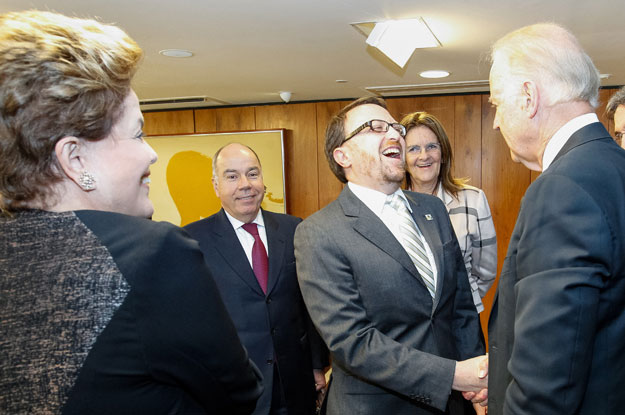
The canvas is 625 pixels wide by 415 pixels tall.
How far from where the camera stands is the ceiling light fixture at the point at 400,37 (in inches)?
95.6

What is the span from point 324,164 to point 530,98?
13.7 ft

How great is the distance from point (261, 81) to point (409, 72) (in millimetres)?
1334

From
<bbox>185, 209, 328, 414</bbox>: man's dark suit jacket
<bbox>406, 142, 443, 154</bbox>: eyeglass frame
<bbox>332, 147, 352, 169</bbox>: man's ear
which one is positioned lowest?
<bbox>185, 209, 328, 414</bbox>: man's dark suit jacket

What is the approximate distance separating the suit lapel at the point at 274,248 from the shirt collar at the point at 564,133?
4.37 feet

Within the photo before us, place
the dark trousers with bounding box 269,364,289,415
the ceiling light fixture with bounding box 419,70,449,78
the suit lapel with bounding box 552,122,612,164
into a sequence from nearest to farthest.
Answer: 1. the suit lapel with bounding box 552,122,612,164
2. the dark trousers with bounding box 269,364,289,415
3. the ceiling light fixture with bounding box 419,70,449,78

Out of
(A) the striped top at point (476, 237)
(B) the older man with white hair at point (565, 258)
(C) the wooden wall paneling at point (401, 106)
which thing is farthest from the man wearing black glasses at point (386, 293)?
(C) the wooden wall paneling at point (401, 106)

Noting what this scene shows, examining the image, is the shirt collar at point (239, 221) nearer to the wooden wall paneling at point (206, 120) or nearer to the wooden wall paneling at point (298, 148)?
the wooden wall paneling at point (298, 148)

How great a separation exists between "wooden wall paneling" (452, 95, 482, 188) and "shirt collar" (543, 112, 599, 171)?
3.86m

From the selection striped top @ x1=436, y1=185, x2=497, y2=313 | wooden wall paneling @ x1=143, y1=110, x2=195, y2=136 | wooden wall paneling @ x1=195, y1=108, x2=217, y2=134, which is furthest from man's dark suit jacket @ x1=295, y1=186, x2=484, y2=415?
wooden wall paneling @ x1=143, y1=110, x2=195, y2=136

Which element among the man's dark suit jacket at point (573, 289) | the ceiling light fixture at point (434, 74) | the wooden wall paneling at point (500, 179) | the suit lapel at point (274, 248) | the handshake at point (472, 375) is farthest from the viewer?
the wooden wall paneling at point (500, 179)

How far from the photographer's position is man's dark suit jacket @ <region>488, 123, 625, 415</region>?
35.5 inches

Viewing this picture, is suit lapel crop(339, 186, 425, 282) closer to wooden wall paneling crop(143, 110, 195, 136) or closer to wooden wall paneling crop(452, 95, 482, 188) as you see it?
wooden wall paneling crop(452, 95, 482, 188)

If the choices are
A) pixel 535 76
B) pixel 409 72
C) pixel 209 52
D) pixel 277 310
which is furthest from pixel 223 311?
pixel 409 72

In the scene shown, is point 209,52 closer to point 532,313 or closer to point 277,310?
point 277,310
